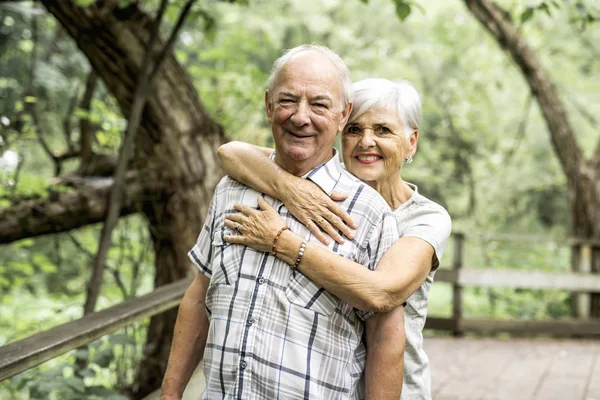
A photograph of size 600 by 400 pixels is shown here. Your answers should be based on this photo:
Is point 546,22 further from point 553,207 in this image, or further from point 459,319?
point 459,319

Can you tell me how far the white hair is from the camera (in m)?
1.89

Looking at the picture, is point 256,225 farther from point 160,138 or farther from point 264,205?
point 160,138

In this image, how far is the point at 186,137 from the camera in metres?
3.98

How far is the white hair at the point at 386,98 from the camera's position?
1.89 metres

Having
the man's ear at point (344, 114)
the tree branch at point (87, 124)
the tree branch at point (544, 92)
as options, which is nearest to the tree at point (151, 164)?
the tree branch at point (87, 124)

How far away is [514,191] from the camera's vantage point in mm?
12172

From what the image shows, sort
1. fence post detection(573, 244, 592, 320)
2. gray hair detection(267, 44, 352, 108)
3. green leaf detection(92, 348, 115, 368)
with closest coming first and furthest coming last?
1. gray hair detection(267, 44, 352, 108)
2. green leaf detection(92, 348, 115, 368)
3. fence post detection(573, 244, 592, 320)

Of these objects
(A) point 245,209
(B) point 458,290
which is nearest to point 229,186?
(A) point 245,209

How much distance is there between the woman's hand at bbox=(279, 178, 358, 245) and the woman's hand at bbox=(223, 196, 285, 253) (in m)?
0.05

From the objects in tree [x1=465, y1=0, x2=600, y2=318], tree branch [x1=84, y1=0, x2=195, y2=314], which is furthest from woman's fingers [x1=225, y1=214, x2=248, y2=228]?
tree [x1=465, y1=0, x2=600, y2=318]

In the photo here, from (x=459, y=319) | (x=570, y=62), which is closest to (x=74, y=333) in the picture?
(x=459, y=319)

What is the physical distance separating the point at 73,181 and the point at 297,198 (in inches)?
113

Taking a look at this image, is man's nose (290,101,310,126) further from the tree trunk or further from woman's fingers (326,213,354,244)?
the tree trunk

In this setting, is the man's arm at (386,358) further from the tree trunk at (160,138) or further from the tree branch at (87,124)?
the tree branch at (87,124)
